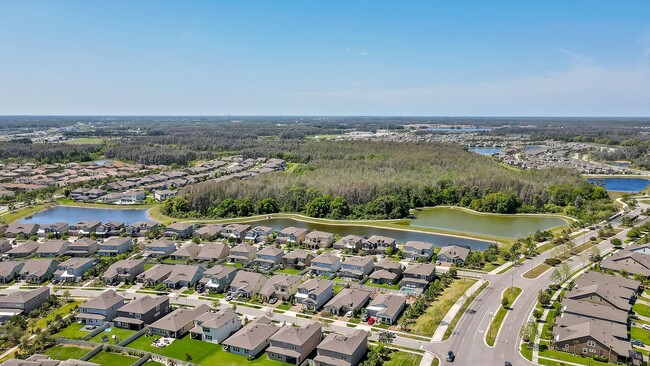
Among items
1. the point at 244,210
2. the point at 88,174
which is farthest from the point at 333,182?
the point at 88,174

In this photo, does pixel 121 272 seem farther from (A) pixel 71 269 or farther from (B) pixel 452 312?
(B) pixel 452 312

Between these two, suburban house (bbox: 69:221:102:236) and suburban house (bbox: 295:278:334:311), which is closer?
suburban house (bbox: 295:278:334:311)

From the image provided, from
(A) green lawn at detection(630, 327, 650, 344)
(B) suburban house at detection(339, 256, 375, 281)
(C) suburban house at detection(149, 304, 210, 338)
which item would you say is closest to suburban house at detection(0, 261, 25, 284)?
(C) suburban house at detection(149, 304, 210, 338)

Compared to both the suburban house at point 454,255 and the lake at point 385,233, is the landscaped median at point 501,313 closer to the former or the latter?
the suburban house at point 454,255

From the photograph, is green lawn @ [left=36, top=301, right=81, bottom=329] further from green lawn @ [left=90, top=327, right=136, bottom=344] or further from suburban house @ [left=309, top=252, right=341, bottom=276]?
suburban house @ [left=309, top=252, right=341, bottom=276]

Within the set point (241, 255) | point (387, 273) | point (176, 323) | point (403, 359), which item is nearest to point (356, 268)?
point (387, 273)
